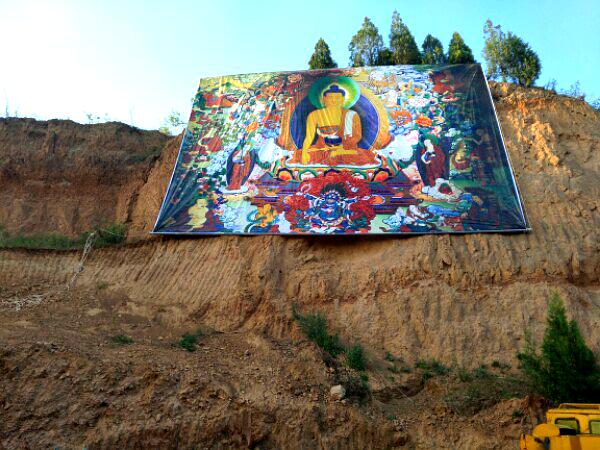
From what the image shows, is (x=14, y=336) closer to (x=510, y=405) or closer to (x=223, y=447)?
(x=223, y=447)

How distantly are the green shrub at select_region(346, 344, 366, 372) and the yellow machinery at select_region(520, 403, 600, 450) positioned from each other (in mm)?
3320

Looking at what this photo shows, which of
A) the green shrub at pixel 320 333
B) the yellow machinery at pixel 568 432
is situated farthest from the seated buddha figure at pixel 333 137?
the yellow machinery at pixel 568 432

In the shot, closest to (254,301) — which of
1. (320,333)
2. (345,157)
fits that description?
(320,333)

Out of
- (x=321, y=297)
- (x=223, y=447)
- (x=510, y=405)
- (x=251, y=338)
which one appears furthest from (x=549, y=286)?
(x=223, y=447)

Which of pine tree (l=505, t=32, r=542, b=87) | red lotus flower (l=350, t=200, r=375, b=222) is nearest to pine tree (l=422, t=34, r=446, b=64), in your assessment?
pine tree (l=505, t=32, r=542, b=87)

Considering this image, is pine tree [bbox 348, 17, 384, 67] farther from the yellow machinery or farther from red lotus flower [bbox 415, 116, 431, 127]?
the yellow machinery

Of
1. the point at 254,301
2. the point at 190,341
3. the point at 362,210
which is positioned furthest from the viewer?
the point at 362,210

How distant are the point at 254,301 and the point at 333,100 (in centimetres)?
612

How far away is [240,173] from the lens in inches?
543

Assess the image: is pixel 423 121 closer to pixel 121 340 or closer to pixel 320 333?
pixel 320 333

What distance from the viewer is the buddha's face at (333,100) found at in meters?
14.7

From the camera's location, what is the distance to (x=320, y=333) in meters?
10.1

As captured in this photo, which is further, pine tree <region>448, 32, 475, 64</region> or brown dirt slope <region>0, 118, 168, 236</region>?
pine tree <region>448, 32, 475, 64</region>

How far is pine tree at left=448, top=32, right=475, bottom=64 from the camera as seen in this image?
17.7 m
